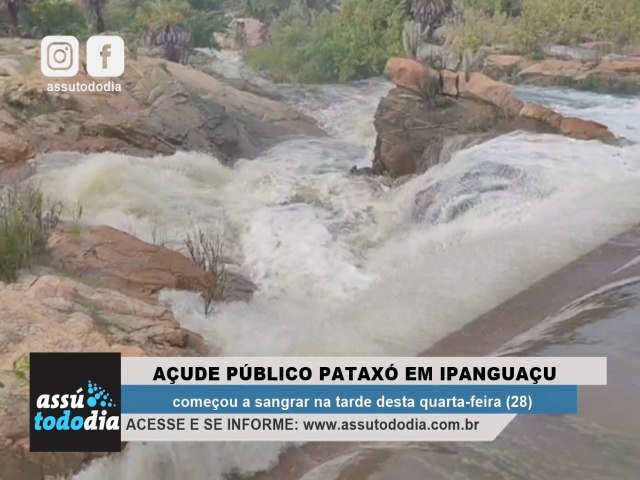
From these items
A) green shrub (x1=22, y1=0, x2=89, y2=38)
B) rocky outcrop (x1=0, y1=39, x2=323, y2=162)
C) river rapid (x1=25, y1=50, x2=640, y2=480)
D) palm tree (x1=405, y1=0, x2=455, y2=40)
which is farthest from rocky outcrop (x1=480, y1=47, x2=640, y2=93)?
green shrub (x1=22, y1=0, x2=89, y2=38)

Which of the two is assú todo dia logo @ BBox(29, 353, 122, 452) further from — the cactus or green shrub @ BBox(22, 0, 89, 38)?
green shrub @ BBox(22, 0, 89, 38)

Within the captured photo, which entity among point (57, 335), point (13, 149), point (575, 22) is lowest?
point (13, 149)

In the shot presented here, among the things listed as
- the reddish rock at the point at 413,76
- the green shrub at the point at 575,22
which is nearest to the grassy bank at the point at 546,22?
the green shrub at the point at 575,22

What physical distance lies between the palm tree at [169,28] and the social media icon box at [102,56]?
2510 millimetres

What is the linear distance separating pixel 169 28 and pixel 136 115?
→ 132 inches

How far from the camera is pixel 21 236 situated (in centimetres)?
298

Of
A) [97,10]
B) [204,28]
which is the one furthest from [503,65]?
[97,10]

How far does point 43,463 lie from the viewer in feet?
6.35

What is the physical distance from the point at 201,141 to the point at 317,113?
7.33 ft

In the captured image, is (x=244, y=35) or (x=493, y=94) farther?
(x=244, y=35)

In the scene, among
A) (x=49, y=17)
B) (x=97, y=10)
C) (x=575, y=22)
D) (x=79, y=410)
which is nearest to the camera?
(x=79, y=410)

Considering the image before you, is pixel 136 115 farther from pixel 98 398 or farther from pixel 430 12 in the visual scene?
pixel 98 398

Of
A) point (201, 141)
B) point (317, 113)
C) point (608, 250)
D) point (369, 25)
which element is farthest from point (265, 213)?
point (369, 25)

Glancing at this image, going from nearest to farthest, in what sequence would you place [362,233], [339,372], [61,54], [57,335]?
[339,372] < [57,335] < [362,233] < [61,54]
